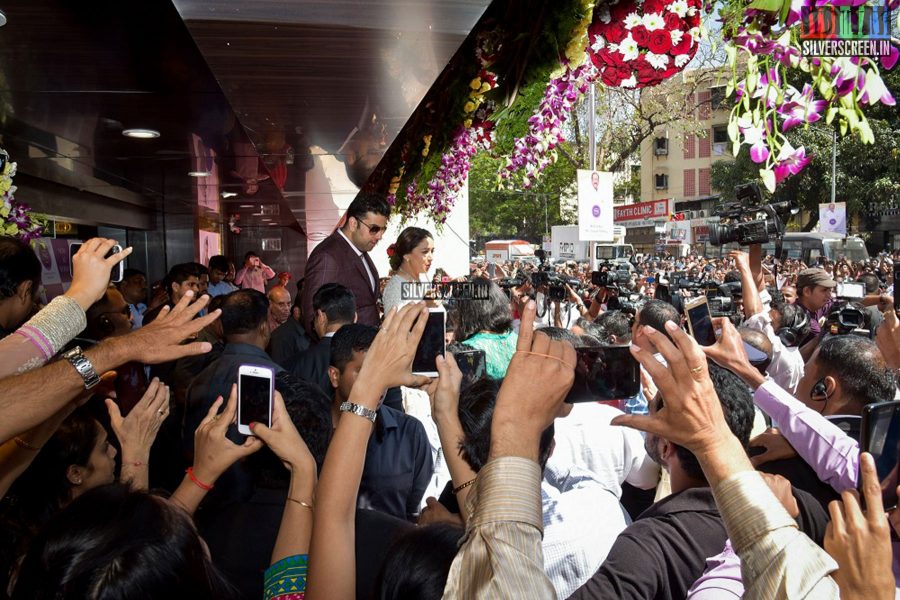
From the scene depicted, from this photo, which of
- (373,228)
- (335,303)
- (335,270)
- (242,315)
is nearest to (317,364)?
(335,303)

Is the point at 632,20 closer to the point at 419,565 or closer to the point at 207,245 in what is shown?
the point at 419,565

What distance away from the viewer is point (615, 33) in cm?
281

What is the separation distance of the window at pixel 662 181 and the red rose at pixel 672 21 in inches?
2263

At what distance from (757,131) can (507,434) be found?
6.20ft

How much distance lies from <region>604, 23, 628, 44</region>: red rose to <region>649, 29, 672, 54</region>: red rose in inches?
5.0

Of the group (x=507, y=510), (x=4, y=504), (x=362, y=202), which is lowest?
(x=4, y=504)

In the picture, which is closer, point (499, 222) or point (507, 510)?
point (507, 510)

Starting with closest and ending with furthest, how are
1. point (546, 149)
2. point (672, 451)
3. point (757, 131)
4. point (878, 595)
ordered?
point (878, 595)
point (672, 451)
point (757, 131)
point (546, 149)

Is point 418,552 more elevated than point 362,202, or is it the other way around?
point 362,202

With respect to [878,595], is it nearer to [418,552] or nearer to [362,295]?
[418,552]

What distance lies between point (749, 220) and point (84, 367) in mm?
3643

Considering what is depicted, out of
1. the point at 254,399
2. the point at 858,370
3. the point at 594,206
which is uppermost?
the point at 594,206

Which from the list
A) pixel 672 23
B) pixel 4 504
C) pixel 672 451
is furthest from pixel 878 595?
pixel 4 504

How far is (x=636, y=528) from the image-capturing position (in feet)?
6.34
